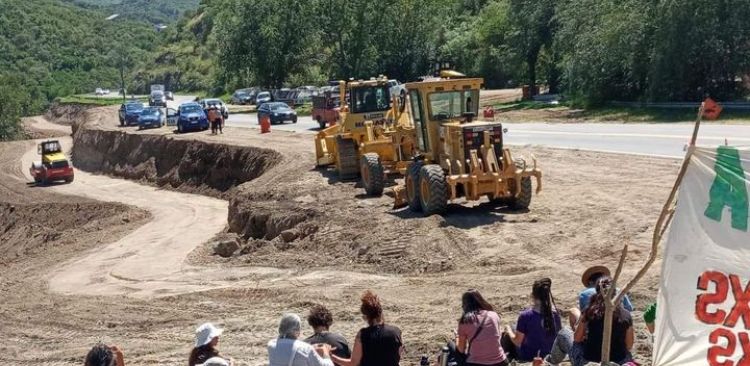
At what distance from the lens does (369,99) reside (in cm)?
2656

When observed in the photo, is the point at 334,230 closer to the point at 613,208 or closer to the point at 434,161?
the point at 434,161

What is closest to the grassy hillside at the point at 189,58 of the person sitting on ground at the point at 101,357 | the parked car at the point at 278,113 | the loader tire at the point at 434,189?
the parked car at the point at 278,113

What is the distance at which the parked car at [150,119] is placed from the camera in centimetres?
5444

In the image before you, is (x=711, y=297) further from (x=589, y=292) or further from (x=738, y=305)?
(x=589, y=292)

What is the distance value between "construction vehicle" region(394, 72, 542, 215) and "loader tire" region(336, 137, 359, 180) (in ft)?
17.2

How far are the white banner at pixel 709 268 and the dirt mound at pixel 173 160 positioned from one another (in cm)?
2824

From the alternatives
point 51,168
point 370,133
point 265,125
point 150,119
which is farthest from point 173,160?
point 370,133

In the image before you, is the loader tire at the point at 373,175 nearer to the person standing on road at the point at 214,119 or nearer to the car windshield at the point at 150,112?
the person standing on road at the point at 214,119

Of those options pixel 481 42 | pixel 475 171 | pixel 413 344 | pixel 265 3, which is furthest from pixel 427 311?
pixel 265 3

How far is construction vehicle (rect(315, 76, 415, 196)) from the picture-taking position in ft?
78.5

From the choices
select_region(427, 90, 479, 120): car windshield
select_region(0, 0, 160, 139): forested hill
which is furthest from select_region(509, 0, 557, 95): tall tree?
select_region(0, 0, 160, 139): forested hill

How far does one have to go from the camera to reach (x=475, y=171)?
1931cm

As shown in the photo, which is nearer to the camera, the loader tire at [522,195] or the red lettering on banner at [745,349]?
the red lettering on banner at [745,349]

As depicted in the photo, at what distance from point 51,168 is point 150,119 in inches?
398
